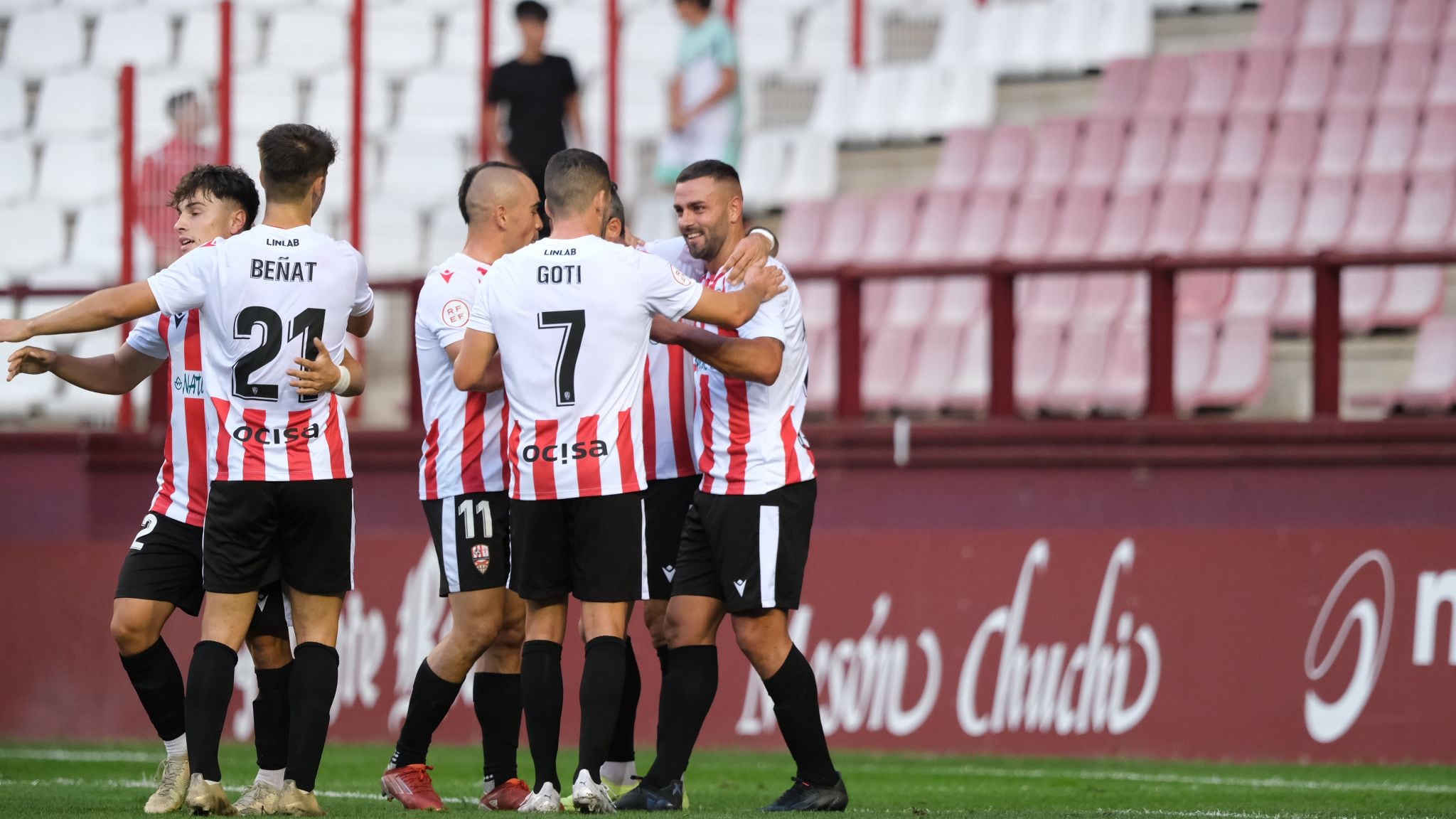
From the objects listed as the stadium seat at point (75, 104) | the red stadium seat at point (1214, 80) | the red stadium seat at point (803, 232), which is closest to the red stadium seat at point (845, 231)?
the red stadium seat at point (803, 232)

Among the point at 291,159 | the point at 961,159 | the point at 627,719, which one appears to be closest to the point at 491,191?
the point at 291,159

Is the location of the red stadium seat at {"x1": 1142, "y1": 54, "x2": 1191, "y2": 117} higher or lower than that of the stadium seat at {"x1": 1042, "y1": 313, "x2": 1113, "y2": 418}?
higher

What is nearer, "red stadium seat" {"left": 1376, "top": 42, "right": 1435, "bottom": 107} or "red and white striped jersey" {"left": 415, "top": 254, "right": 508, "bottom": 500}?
"red and white striped jersey" {"left": 415, "top": 254, "right": 508, "bottom": 500}

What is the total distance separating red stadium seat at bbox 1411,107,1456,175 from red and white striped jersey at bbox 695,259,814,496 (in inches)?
263

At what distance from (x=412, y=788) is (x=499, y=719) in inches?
14.1

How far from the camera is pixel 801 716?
21.0 ft

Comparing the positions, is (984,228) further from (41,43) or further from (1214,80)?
(41,43)

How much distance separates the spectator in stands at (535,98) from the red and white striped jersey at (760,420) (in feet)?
18.1

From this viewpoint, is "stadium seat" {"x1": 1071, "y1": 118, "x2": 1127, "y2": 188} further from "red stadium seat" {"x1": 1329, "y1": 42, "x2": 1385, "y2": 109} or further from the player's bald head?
the player's bald head

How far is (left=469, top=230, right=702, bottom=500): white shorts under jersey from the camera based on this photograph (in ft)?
19.9

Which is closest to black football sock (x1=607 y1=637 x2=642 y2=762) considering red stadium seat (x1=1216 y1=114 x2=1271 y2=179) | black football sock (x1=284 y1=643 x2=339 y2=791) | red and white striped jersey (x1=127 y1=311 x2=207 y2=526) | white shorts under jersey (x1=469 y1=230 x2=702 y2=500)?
white shorts under jersey (x1=469 y1=230 x2=702 y2=500)

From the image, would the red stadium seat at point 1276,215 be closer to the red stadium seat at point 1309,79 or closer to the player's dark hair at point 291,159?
the red stadium seat at point 1309,79

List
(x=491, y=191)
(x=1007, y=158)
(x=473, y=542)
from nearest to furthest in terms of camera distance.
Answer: (x=473, y=542)
(x=491, y=191)
(x=1007, y=158)

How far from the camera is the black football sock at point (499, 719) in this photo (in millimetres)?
6516
